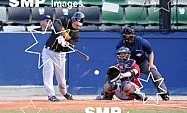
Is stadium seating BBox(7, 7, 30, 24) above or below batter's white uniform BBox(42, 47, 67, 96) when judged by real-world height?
above

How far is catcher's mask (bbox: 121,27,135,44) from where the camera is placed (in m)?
9.68

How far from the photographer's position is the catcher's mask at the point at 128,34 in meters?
9.68

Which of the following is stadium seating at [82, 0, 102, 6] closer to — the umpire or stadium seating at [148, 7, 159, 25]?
stadium seating at [148, 7, 159, 25]

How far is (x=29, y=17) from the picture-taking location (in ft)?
44.8

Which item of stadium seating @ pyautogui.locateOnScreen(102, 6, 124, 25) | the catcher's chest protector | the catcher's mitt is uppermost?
stadium seating @ pyautogui.locateOnScreen(102, 6, 124, 25)

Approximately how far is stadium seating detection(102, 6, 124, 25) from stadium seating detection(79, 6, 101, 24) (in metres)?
0.20

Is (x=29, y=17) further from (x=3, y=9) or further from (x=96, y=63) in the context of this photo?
(x=96, y=63)

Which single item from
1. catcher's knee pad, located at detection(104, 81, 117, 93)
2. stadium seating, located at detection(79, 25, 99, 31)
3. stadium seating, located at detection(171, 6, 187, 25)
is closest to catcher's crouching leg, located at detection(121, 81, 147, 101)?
catcher's knee pad, located at detection(104, 81, 117, 93)

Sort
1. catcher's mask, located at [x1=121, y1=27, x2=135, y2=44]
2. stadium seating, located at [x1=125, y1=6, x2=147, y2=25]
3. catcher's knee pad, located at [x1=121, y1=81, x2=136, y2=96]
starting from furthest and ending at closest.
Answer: stadium seating, located at [x1=125, y1=6, x2=147, y2=25] < catcher's mask, located at [x1=121, y1=27, x2=135, y2=44] < catcher's knee pad, located at [x1=121, y1=81, x2=136, y2=96]

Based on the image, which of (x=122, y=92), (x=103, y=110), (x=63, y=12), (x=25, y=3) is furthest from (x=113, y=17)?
(x=103, y=110)

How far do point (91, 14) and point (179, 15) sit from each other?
7.07 ft

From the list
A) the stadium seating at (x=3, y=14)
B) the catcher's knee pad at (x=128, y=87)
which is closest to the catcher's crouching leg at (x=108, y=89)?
the catcher's knee pad at (x=128, y=87)

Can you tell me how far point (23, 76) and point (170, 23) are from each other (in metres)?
3.57

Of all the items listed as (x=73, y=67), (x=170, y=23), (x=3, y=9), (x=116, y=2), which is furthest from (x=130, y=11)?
(x=3, y=9)
